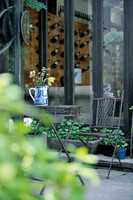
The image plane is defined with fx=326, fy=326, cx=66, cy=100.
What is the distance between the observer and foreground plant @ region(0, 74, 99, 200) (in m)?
0.40

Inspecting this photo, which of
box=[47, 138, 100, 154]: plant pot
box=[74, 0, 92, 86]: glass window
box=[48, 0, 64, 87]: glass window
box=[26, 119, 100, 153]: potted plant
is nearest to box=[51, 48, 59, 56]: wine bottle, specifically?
box=[48, 0, 64, 87]: glass window

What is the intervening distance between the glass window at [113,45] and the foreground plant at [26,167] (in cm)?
540

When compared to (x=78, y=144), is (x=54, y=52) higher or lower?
higher

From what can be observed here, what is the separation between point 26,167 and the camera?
1.48ft

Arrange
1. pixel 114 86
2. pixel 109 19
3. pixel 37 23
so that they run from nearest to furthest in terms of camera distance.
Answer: pixel 37 23, pixel 109 19, pixel 114 86

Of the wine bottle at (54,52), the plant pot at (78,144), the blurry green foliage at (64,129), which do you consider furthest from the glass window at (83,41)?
the plant pot at (78,144)

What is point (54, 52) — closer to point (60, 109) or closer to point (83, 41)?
point (83, 41)

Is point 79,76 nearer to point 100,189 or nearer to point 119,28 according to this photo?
point 119,28

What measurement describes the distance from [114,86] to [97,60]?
7.79 feet

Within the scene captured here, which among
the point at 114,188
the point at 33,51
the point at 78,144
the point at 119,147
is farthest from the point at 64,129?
the point at 114,188

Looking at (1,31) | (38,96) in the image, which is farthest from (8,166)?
(38,96)

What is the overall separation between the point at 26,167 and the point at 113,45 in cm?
680

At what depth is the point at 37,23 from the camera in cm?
563

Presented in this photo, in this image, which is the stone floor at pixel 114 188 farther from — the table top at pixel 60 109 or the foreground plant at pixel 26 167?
the foreground plant at pixel 26 167
